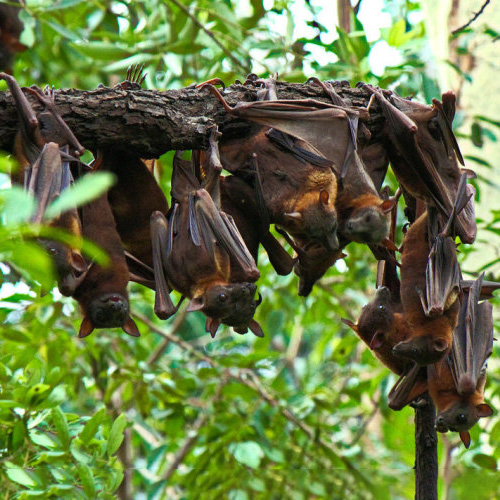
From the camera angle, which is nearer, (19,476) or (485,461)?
(19,476)

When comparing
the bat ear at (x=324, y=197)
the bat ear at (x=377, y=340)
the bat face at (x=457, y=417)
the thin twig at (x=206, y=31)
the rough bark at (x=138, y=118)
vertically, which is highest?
the thin twig at (x=206, y=31)

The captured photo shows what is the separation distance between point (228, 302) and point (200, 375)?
2.66m

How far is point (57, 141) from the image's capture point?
2.76m

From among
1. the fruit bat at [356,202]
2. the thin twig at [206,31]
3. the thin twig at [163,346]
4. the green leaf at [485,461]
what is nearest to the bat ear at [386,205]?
the fruit bat at [356,202]

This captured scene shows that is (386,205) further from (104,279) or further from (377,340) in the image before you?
(104,279)

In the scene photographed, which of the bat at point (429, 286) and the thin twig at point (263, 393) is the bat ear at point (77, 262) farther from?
the thin twig at point (263, 393)

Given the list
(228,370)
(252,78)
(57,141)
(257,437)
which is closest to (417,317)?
(252,78)

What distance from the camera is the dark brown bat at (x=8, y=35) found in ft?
19.8

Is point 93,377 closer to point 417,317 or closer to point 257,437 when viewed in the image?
point 257,437

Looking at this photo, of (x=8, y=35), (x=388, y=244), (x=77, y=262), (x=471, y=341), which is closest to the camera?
(x=77, y=262)

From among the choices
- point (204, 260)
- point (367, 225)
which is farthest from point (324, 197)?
point (204, 260)

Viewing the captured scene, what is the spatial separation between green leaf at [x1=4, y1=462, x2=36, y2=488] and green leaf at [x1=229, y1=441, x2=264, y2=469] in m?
1.76

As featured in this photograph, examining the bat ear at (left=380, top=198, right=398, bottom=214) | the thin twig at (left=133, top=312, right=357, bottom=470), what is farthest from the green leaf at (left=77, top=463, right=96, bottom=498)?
the thin twig at (left=133, top=312, right=357, bottom=470)

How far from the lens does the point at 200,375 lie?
217 inches
